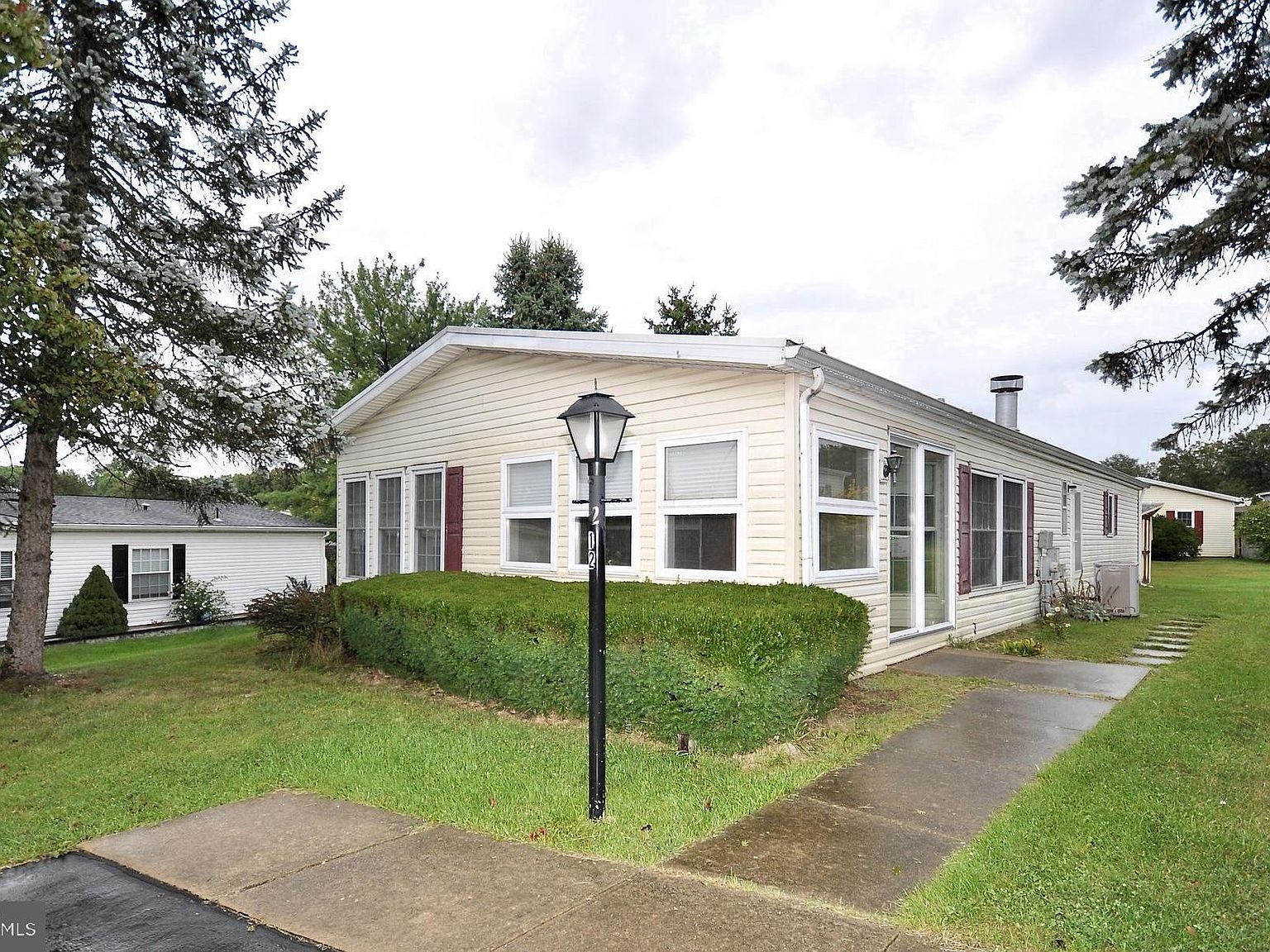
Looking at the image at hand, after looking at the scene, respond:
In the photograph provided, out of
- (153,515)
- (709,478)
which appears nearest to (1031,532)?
(709,478)

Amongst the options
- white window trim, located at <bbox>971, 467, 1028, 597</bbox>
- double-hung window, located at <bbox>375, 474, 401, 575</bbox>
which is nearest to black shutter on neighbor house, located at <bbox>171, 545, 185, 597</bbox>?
double-hung window, located at <bbox>375, 474, 401, 575</bbox>

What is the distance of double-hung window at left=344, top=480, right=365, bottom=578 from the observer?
12.1 metres

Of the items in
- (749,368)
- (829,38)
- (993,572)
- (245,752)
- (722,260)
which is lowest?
(245,752)

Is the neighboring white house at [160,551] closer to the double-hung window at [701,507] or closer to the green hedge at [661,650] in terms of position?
the green hedge at [661,650]

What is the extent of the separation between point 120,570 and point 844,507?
62.5 feet

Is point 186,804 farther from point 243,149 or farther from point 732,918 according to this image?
point 243,149

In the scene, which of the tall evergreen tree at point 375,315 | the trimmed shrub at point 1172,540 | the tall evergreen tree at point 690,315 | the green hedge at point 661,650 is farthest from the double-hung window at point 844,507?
the trimmed shrub at point 1172,540

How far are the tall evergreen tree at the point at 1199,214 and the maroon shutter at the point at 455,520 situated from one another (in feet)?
23.2

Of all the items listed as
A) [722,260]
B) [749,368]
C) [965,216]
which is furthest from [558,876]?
[722,260]

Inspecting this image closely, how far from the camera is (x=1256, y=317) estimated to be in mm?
5844

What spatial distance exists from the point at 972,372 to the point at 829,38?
650 inches

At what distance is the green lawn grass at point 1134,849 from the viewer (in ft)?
9.44

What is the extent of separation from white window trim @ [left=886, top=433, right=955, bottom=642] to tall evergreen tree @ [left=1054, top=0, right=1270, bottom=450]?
8.62 feet

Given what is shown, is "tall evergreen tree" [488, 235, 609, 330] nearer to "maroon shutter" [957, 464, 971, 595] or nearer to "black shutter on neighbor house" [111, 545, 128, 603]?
"black shutter on neighbor house" [111, 545, 128, 603]
